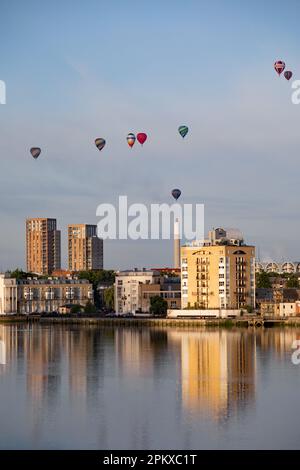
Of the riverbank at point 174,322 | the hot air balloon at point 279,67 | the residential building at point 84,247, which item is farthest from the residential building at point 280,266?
the hot air balloon at point 279,67

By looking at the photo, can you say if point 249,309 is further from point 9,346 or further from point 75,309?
point 9,346

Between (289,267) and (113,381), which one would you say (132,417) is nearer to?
(113,381)

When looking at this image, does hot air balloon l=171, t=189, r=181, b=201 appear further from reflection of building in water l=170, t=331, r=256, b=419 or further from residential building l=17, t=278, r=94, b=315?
residential building l=17, t=278, r=94, b=315

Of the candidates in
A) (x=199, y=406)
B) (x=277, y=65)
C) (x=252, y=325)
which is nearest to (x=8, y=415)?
(x=199, y=406)

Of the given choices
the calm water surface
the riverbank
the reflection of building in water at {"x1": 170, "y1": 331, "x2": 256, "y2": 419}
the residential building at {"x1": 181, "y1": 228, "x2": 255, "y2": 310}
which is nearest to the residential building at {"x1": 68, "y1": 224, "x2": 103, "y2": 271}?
the riverbank

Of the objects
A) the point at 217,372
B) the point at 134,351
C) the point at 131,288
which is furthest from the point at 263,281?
the point at 217,372

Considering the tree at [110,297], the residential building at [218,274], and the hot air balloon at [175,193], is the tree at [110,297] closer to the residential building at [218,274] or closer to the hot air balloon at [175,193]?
the residential building at [218,274]
